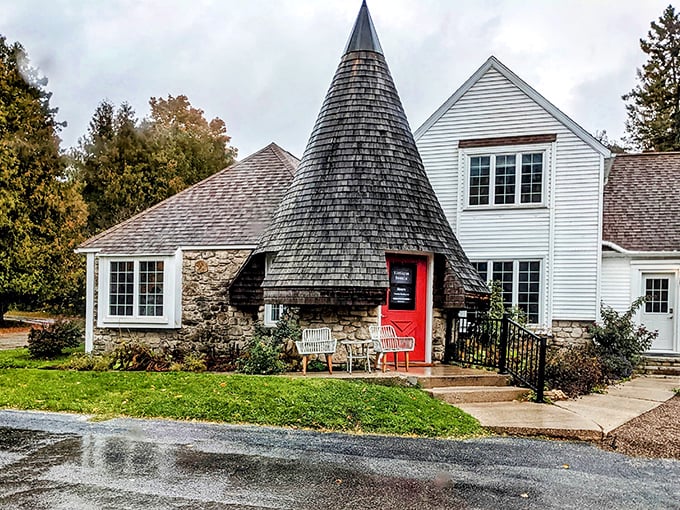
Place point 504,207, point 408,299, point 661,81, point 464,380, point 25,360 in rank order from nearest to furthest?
point 464,380 → point 408,299 → point 25,360 → point 504,207 → point 661,81

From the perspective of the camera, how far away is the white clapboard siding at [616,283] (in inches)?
591

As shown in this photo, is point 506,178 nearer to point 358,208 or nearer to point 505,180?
point 505,180

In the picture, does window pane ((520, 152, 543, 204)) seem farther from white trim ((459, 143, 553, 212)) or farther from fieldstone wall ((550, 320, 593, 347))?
fieldstone wall ((550, 320, 593, 347))

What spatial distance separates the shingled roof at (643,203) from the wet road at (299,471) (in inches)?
373

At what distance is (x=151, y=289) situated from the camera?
14.3 meters

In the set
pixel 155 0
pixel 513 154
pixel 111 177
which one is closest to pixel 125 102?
pixel 111 177

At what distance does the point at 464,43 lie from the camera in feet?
73.1

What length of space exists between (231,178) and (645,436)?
1201cm

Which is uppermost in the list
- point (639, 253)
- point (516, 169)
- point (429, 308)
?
point (516, 169)

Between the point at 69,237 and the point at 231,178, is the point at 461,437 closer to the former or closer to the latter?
the point at 231,178

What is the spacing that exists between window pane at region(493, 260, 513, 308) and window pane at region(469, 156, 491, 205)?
166cm

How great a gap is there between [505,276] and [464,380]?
565 cm

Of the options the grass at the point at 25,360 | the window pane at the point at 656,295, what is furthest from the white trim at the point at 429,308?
the grass at the point at 25,360

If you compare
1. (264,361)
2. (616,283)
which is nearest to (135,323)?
(264,361)
